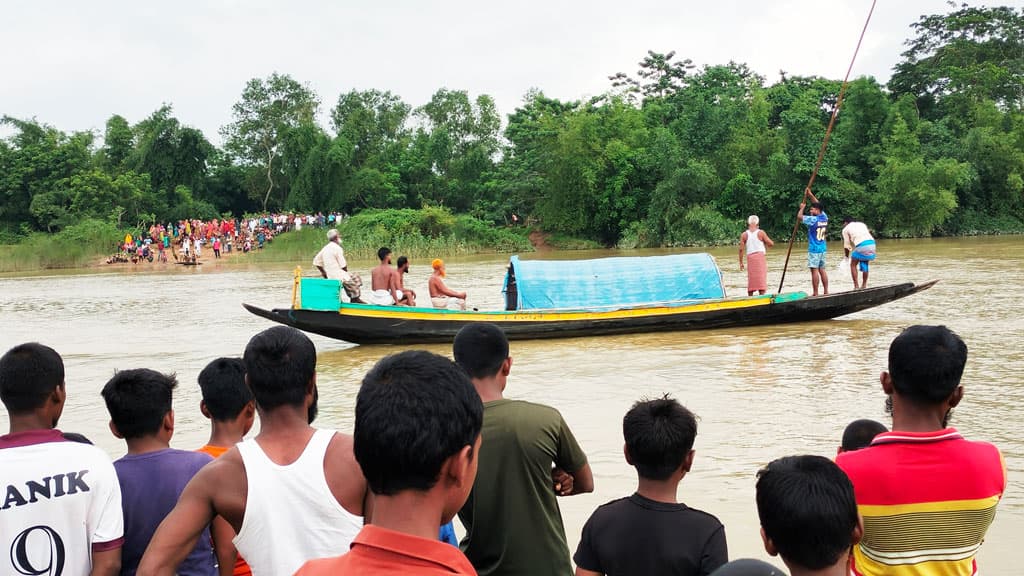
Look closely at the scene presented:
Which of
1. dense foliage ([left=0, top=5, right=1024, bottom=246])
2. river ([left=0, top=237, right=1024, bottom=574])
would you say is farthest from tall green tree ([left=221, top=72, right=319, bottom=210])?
river ([left=0, top=237, right=1024, bottom=574])

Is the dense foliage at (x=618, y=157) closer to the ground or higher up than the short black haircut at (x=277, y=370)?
higher up

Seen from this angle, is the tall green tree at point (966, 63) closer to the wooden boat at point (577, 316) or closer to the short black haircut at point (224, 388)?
the wooden boat at point (577, 316)

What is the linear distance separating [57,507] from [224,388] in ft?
2.29

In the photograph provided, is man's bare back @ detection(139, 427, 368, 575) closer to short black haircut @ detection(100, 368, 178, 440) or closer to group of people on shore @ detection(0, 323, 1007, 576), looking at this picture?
group of people on shore @ detection(0, 323, 1007, 576)

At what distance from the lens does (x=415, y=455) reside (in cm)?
144

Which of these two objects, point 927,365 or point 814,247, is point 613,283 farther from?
point 927,365

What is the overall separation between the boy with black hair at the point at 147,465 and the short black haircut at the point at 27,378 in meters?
0.19

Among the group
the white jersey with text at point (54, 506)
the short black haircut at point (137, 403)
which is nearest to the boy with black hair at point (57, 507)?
the white jersey with text at point (54, 506)

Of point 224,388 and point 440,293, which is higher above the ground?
point 224,388

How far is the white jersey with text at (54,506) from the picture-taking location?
2324 mm

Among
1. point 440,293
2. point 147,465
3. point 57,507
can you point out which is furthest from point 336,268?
point 57,507

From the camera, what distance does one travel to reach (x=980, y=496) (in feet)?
7.43

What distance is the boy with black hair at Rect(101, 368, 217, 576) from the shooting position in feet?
8.28

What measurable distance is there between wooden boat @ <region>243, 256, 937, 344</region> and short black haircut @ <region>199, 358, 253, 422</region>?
29.0ft
